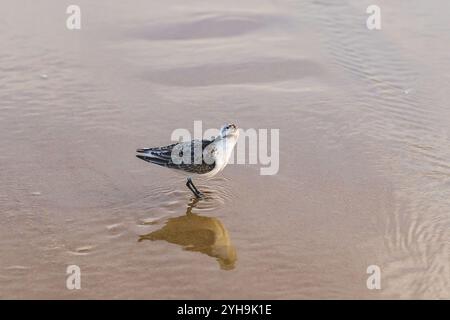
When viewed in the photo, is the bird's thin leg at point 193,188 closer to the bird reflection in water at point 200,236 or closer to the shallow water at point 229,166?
the shallow water at point 229,166

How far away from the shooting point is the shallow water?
642 centimetres

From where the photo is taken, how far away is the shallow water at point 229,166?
253 inches

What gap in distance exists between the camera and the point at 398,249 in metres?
6.76

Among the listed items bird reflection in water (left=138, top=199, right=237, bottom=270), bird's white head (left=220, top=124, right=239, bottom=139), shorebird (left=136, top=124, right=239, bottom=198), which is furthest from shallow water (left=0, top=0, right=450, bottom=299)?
bird's white head (left=220, top=124, right=239, bottom=139)

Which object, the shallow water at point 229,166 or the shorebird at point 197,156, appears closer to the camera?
the shallow water at point 229,166

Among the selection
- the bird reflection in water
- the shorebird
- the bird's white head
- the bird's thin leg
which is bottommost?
the bird reflection in water

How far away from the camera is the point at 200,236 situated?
7043mm

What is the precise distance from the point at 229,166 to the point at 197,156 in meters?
0.85

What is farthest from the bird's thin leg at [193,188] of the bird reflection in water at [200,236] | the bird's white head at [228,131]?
the bird's white head at [228,131]

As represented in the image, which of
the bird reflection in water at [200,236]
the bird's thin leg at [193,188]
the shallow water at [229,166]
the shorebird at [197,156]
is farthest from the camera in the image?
the bird's thin leg at [193,188]

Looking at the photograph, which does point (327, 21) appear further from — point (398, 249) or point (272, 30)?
point (398, 249)

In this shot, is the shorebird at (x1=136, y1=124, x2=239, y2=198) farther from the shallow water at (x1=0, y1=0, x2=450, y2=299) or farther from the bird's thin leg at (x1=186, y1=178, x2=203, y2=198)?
A: the shallow water at (x1=0, y1=0, x2=450, y2=299)

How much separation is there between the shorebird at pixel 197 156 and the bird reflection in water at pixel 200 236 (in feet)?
1.58

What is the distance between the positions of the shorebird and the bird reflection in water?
482 millimetres
